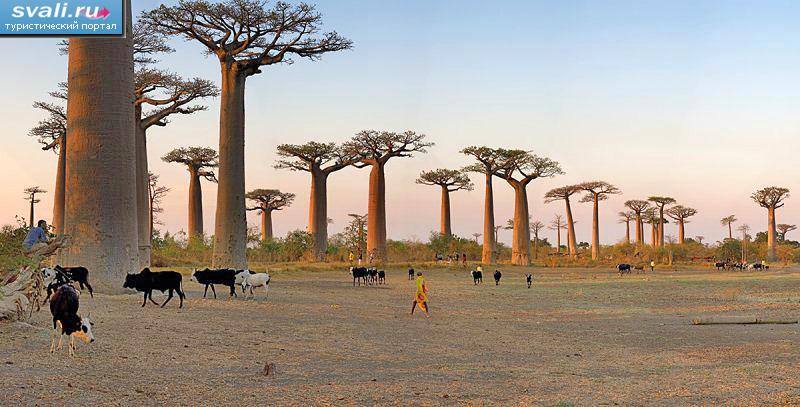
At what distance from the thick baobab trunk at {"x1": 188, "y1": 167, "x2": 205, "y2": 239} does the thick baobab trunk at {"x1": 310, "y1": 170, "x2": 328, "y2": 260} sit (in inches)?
356

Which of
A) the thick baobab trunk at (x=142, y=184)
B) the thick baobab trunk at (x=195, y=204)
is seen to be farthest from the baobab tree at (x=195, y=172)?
the thick baobab trunk at (x=142, y=184)

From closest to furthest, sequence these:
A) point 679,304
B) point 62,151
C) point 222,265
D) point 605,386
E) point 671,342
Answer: point 605,386, point 671,342, point 679,304, point 222,265, point 62,151

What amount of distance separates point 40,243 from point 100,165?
17.8 ft

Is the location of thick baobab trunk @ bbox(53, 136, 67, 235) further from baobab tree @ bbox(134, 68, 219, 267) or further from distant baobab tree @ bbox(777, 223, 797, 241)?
distant baobab tree @ bbox(777, 223, 797, 241)

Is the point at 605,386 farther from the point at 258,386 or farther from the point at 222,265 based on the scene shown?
the point at 222,265

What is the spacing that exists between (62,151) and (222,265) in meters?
18.8

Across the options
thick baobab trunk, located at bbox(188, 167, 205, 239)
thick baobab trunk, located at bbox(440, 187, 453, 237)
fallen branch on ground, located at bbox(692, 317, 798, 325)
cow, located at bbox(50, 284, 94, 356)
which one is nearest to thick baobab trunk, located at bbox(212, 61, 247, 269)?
fallen branch on ground, located at bbox(692, 317, 798, 325)

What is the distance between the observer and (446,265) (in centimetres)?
4766

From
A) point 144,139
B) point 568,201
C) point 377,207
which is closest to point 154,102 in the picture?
point 144,139

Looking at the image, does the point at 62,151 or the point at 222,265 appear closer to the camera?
the point at 222,265

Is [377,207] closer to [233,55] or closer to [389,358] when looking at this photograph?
[233,55]

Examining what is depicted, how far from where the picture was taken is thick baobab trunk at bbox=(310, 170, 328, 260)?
52769 millimetres

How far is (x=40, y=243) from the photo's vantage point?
11.7 metres

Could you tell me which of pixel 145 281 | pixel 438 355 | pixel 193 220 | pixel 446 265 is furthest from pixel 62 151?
pixel 438 355
